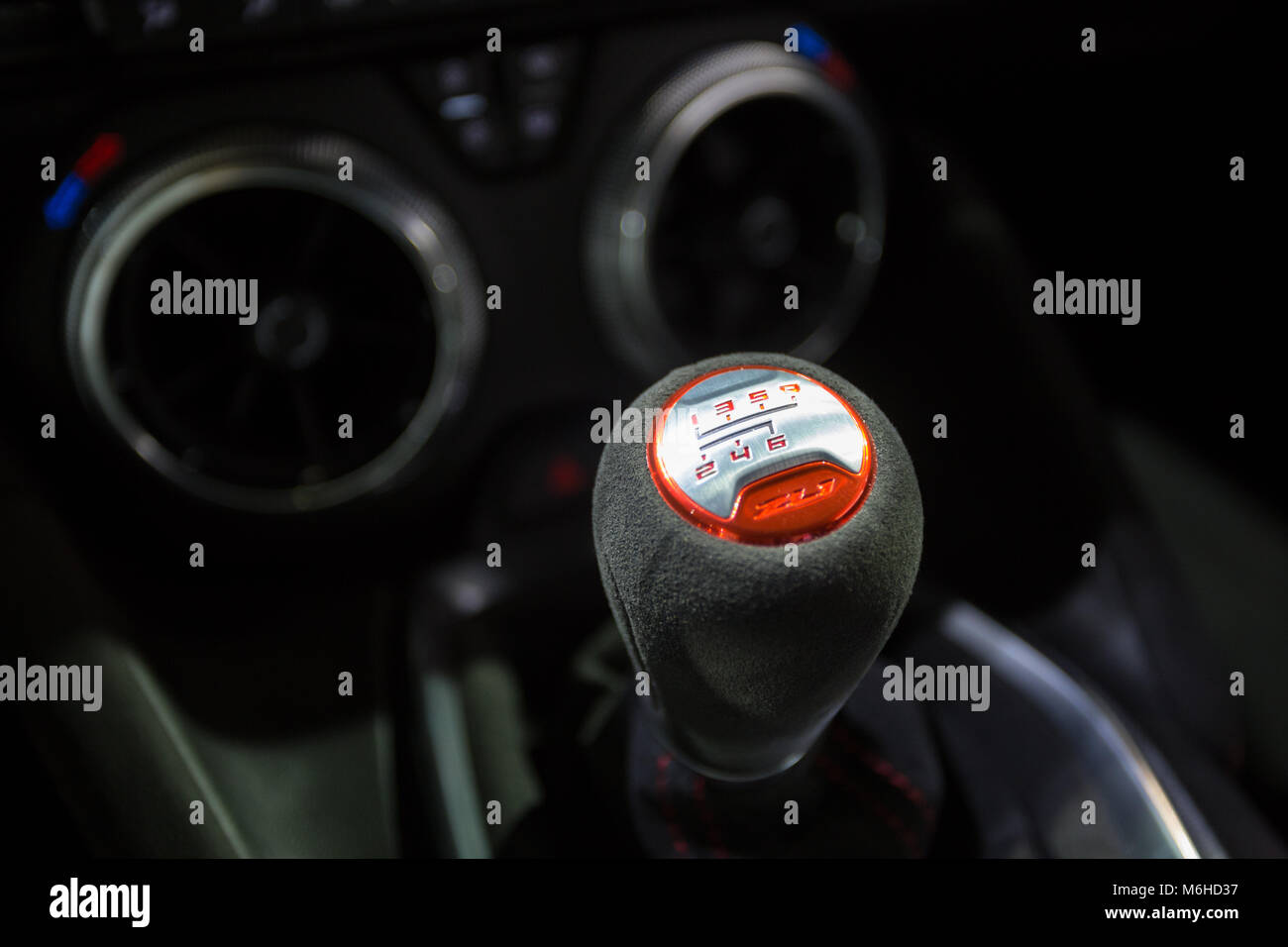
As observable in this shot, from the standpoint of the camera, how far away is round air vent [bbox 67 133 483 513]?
1.13 metres

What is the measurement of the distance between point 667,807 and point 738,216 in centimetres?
81

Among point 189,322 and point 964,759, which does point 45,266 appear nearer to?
point 189,322

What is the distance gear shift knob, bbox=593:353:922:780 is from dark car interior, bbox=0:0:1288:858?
24cm

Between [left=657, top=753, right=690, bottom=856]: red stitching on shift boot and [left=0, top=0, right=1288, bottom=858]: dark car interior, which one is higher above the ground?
[left=0, top=0, right=1288, bottom=858]: dark car interior

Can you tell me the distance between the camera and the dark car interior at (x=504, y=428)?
0.98 metres

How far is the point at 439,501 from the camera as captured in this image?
139cm

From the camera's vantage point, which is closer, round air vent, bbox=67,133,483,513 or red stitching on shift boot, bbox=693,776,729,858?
red stitching on shift boot, bbox=693,776,729,858
